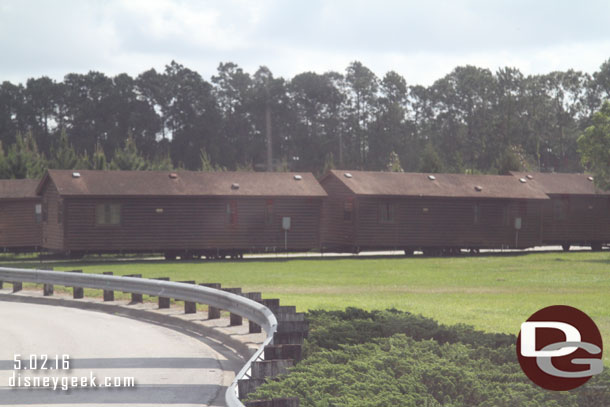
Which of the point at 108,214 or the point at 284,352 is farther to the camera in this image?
the point at 108,214

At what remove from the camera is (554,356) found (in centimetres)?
805

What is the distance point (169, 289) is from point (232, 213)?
1011 inches

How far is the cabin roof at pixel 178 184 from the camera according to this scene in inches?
1554

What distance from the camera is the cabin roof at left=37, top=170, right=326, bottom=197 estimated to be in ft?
129

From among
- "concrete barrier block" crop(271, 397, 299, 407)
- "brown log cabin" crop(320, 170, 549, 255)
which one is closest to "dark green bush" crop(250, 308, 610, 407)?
"concrete barrier block" crop(271, 397, 299, 407)

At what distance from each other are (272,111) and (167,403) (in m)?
99.8

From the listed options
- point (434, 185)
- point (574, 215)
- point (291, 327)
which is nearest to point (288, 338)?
point (291, 327)

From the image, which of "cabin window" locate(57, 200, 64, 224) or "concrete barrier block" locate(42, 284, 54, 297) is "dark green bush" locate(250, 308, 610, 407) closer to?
"concrete barrier block" locate(42, 284, 54, 297)

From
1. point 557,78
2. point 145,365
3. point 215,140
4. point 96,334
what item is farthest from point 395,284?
point 557,78

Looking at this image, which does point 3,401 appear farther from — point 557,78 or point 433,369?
point 557,78

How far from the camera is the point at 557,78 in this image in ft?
368

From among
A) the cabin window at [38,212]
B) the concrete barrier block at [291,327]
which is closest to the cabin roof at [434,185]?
the cabin window at [38,212]

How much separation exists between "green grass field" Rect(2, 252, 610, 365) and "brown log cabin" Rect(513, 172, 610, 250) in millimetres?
10791

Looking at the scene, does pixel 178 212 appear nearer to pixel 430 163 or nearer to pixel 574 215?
pixel 574 215
